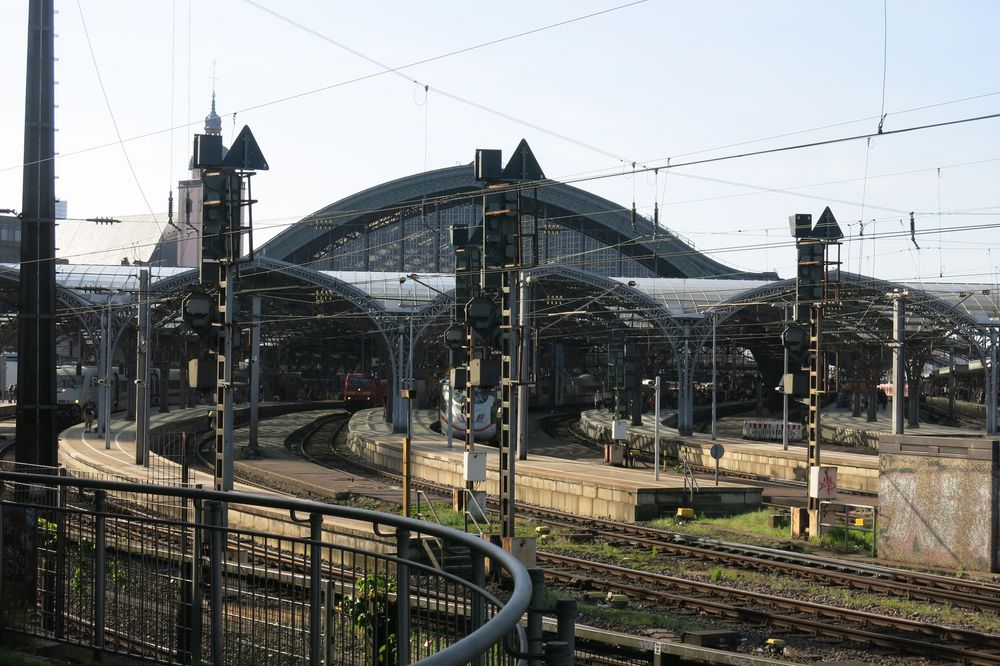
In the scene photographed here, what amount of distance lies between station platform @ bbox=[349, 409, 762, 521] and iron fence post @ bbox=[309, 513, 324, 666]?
20.9 meters

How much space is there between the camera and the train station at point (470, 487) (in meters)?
6.95

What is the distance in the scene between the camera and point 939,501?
20.3 meters

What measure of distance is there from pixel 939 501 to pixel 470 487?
9269mm

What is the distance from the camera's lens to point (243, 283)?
55.1 meters

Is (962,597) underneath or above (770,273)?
underneath

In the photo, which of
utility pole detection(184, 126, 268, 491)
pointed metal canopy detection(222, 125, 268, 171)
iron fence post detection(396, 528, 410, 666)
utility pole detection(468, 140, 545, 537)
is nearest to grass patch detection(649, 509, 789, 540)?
utility pole detection(468, 140, 545, 537)

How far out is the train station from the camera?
22.8 feet

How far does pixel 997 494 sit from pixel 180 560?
15467 millimetres

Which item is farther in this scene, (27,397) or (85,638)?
(27,397)

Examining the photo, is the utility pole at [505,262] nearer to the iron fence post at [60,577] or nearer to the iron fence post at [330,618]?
the iron fence post at [60,577]

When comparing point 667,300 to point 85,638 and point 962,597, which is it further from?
point 85,638

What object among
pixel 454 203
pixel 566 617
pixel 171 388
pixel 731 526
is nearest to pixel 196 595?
pixel 566 617

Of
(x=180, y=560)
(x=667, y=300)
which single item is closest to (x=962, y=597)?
(x=180, y=560)

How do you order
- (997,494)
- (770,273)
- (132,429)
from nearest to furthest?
(997,494)
(132,429)
(770,273)
